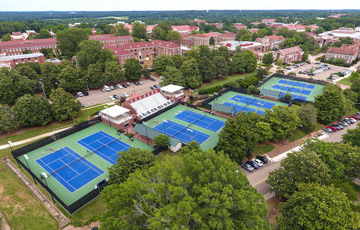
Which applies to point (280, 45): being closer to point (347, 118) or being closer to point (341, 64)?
point (341, 64)

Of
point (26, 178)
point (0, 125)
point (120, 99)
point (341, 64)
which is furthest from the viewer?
point (341, 64)

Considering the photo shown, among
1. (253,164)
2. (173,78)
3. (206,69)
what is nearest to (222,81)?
(206,69)

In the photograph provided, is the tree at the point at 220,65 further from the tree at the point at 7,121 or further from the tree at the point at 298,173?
the tree at the point at 7,121

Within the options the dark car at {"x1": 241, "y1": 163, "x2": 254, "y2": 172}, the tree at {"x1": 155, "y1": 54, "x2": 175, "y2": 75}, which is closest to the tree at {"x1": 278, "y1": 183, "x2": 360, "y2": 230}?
the dark car at {"x1": 241, "y1": 163, "x2": 254, "y2": 172}

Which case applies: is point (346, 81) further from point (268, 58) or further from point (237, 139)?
point (237, 139)

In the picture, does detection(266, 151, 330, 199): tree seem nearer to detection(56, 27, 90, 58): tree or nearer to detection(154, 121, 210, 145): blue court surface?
detection(154, 121, 210, 145): blue court surface

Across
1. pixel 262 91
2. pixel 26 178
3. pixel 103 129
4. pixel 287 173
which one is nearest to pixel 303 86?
pixel 262 91
